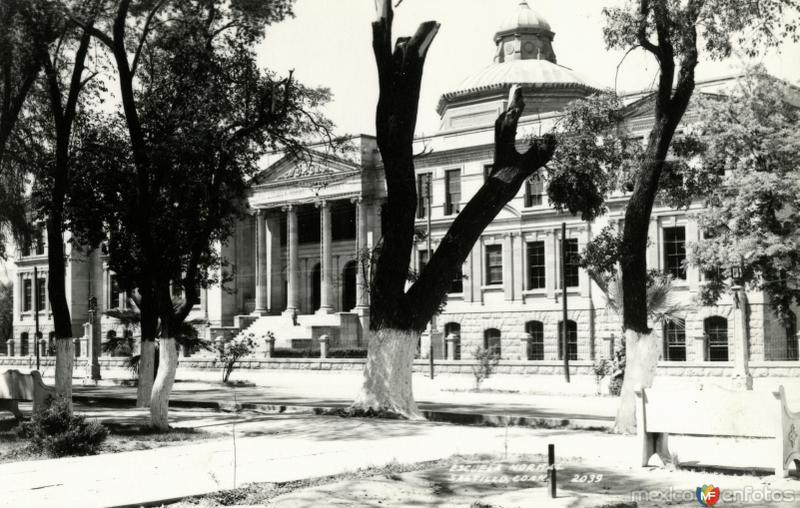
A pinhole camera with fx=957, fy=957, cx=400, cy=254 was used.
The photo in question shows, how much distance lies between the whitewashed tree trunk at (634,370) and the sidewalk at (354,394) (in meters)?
1.51

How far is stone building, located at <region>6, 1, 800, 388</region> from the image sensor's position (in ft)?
130

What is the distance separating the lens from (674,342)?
132 feet

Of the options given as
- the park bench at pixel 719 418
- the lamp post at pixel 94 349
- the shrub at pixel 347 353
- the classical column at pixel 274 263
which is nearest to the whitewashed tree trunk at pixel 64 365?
the park bench at pixel 719 418

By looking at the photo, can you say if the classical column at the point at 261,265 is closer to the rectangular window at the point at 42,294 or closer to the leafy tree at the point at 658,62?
the rectangular window at the point at 42,294

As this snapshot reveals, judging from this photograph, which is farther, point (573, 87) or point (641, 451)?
point (573, 87)

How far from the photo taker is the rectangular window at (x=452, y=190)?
4916 cm

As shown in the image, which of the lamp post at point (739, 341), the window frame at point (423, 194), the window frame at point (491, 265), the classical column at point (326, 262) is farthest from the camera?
the classical column at point (326, 262)

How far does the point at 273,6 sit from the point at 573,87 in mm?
35354

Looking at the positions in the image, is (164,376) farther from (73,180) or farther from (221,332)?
(221,332)

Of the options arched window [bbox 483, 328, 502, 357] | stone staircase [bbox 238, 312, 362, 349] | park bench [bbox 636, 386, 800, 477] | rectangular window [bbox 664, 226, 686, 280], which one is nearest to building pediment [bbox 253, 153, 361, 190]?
stone staircase [bbox 238, 312, 362, 349]

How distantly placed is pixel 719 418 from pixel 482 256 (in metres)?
39.1

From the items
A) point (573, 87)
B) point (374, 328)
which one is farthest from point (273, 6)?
point (573, 87)

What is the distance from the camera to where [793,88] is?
97.9 ft

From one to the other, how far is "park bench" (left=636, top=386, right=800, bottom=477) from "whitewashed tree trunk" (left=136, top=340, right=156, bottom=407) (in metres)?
11.0
